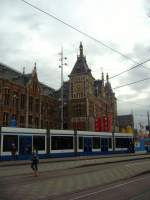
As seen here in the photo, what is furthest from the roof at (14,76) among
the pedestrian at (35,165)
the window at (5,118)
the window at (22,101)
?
the pedestrian at (35,165)

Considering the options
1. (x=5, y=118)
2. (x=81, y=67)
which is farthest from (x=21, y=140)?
(x=81, y=67)

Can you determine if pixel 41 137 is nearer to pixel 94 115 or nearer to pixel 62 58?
pixel 62 58

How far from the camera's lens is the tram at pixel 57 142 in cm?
2783

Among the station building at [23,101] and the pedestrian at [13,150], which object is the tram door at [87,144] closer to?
the pedestrian at [13,150]

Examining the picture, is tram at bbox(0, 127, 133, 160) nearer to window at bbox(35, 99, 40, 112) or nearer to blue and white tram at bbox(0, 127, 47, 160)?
blue and white tram at bbox(0, 127, 47, 160)

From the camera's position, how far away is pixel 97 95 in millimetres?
79625

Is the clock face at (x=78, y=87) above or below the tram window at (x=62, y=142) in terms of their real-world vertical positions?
above

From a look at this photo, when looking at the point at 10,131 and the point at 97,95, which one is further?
the point at 97,95

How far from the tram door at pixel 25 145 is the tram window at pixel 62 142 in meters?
3.16

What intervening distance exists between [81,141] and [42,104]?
31.0 m

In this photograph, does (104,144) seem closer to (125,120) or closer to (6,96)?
(6,96)

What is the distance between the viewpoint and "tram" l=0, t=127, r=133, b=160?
2783cm

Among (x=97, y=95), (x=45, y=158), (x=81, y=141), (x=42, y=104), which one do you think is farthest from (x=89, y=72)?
(x=45, y=158)

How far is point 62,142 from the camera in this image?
110 feet
